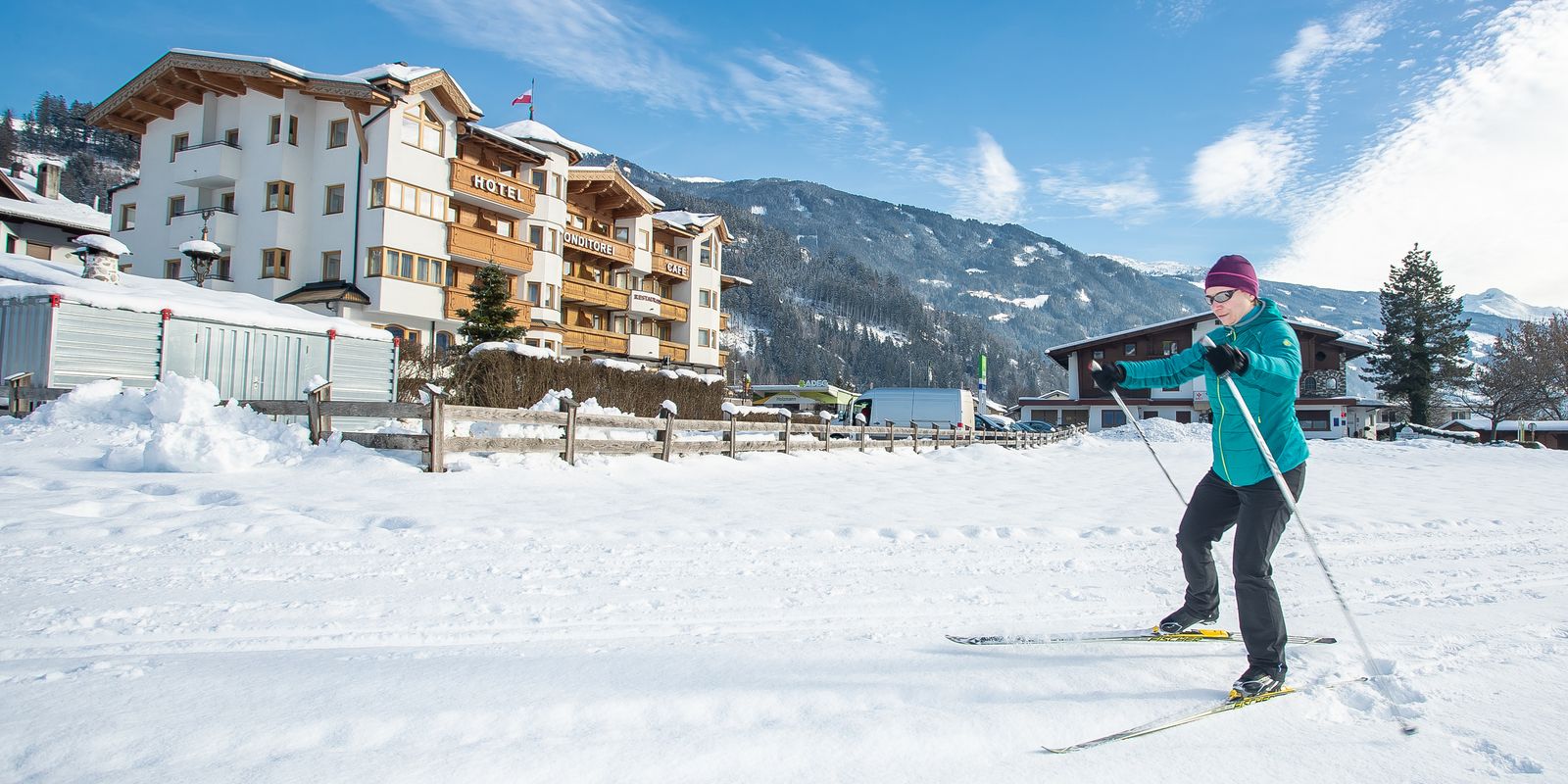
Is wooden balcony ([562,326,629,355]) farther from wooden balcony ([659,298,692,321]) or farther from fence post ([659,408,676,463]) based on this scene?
fence post ([659,408,676,463])

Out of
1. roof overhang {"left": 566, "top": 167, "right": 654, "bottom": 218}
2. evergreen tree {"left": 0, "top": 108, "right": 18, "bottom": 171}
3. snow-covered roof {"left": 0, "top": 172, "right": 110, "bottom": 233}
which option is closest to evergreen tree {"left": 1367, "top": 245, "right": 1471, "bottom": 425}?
roof overhang {"left": 566, "top": 167, "right": 654, "bottom": 218}

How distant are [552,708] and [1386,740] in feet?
9.17

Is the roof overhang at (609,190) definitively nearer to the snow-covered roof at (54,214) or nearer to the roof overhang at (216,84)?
the roof overhang at (216,84)

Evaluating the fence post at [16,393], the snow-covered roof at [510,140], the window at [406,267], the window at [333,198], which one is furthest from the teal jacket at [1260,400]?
the snow-covered roof at [510,140]

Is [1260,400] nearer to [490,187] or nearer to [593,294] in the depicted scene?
[490,187]

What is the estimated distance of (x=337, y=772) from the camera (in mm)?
2242

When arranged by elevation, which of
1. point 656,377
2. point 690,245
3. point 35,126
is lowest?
point 656,377

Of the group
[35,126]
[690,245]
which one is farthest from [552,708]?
[35,126]

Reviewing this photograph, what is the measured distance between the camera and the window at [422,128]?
28.1m

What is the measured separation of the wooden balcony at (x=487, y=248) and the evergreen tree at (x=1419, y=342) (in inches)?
1948

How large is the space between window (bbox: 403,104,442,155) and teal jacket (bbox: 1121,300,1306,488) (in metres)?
29.9

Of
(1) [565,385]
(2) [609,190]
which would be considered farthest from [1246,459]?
(2) [609,190]

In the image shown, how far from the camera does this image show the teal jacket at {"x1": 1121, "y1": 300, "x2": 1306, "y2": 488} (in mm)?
3346

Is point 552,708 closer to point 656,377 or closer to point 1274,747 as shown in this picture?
point 1274,747
